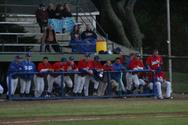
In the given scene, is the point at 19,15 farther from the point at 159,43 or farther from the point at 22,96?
the point at 159,43

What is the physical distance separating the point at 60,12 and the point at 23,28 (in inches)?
103

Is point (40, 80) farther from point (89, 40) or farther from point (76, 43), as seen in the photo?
point (89, 40)

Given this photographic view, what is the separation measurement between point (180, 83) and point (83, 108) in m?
11.3

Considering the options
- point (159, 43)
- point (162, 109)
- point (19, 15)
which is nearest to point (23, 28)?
point (19, 15)

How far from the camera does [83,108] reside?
756 inches

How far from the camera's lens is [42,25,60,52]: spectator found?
2664 cm

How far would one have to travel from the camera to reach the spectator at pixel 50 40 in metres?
26.6

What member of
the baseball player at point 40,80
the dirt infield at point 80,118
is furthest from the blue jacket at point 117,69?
the dirt infield at point 80,118

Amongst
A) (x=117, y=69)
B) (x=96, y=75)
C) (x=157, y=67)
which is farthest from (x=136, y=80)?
(x=96, y=75)

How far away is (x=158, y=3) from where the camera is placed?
46375 millimetres

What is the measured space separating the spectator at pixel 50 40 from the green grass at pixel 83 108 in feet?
16.7

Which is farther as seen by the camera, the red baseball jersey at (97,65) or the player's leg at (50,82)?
the red baseball jersey at (97,65)

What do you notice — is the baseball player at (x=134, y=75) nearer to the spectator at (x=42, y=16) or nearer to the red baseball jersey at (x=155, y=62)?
the red baseball jersey at (x=155, y=62)

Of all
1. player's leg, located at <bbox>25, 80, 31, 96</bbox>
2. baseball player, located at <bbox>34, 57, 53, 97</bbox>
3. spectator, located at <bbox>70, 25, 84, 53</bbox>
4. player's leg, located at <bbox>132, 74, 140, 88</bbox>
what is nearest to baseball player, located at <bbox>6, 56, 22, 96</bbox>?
player's leg, located at <bbox>25, 80, 31, 96</bbox>
